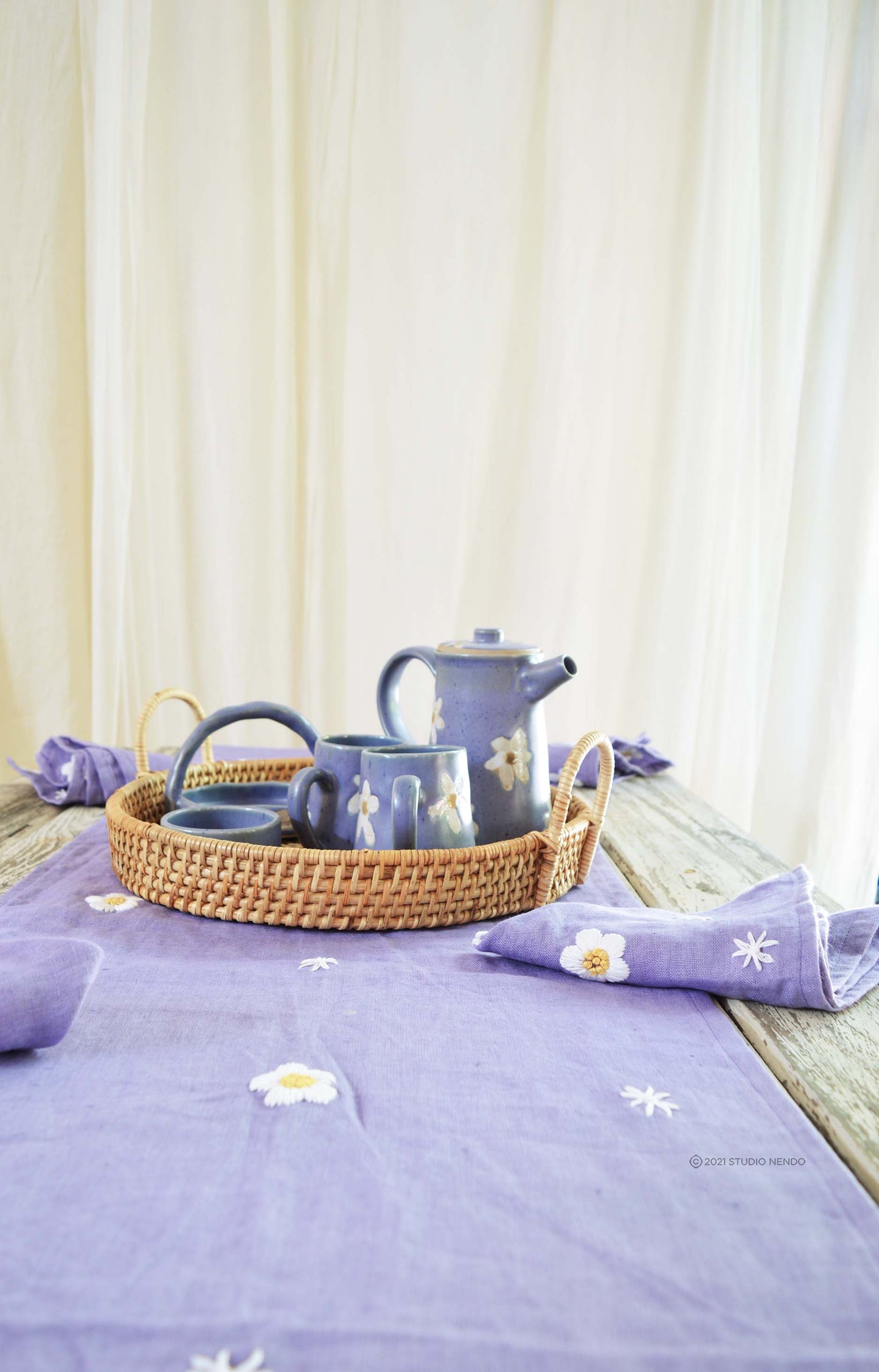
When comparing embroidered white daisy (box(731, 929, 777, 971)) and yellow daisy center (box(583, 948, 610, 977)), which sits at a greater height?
embroidered white daisy (box(731, 929, 777, 971))

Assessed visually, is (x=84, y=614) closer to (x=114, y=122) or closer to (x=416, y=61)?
(x=114, y=122)

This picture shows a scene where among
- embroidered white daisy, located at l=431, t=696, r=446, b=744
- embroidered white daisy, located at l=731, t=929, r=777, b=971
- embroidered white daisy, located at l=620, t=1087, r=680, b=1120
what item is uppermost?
embroidered white daisy, located at l=431, t=696, r=446, b=744

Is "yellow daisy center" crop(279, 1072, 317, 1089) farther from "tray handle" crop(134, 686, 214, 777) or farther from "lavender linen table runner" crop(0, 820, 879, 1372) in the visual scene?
"tray handle" crop(134, 686, 214, 777)

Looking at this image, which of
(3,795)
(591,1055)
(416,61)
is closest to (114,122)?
(416,61)

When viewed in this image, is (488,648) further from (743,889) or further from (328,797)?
(743,889)

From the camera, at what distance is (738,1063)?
1.72 ft

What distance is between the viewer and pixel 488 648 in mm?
817

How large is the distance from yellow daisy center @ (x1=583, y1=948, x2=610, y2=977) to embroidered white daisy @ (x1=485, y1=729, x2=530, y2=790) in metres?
0.21

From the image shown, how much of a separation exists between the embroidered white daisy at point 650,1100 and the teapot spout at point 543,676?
1.14 ft

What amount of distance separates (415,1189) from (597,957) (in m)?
0.24

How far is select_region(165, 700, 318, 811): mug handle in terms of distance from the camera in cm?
84

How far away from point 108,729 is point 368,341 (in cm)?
91

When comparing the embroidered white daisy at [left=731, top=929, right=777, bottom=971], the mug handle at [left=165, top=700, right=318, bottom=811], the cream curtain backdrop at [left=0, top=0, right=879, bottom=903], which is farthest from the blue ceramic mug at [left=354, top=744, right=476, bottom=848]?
the cream curtain backdrop at [left=0, top=0, right=879, bottom=903]

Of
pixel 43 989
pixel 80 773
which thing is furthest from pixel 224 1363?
pixel 80 773
